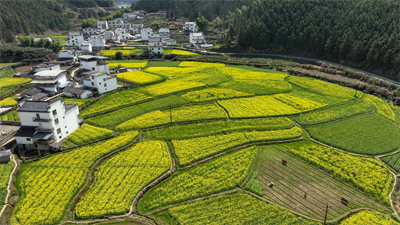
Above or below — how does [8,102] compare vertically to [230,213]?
above

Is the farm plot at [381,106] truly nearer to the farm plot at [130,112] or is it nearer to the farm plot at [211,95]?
the farm plot at [211,95]

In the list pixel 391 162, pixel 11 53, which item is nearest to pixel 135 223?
pixel 391 162

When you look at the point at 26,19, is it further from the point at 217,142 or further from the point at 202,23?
the point at 217,142

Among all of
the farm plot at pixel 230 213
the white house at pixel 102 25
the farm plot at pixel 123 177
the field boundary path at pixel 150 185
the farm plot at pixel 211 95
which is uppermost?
the white house at pixel 102 25

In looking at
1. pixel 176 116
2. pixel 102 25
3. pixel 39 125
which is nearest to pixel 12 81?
pixel 39 125

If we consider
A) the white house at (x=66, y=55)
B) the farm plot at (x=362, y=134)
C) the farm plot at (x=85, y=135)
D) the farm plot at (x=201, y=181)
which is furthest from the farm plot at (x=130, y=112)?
the white house at (x=66, y=55)

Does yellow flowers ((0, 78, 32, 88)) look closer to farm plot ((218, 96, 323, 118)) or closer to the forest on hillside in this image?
farm plot ((218, 96, 323, 118))
